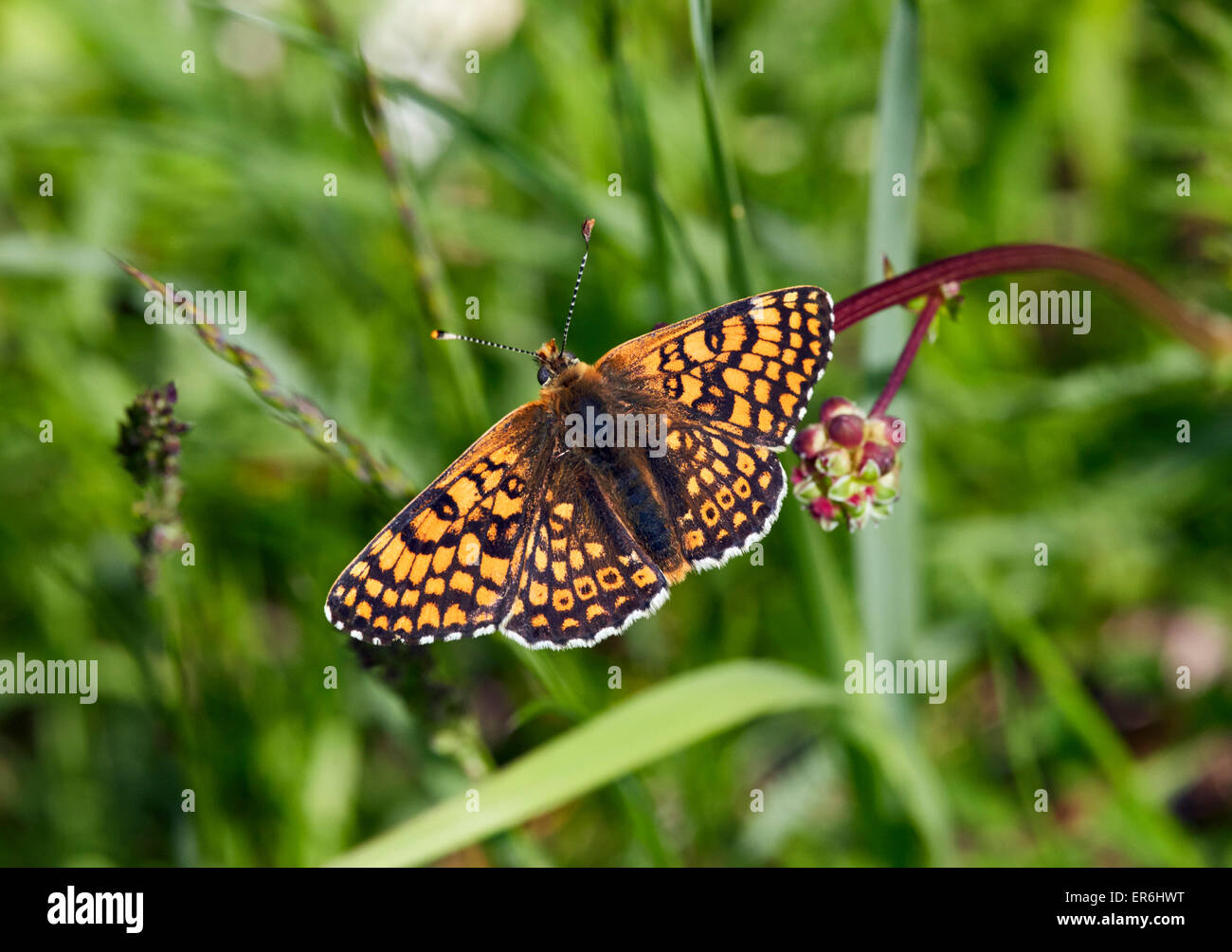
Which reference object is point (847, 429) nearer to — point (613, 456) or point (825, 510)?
point (825, 510)

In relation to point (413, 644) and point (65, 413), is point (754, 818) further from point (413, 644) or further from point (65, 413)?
point (65, 413)

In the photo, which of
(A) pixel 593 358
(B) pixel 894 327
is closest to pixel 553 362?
(B) pixel 894 327

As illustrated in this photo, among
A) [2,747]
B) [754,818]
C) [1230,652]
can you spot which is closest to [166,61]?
[2,747]

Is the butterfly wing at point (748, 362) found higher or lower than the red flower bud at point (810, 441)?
higher

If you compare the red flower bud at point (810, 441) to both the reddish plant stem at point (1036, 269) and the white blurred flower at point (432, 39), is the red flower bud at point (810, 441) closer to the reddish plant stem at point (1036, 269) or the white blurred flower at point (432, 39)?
the reddish plant stem at point (1036, 269)

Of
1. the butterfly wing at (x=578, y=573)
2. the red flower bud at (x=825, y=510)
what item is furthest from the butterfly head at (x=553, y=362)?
the red flower bud at (x=825, y=510)

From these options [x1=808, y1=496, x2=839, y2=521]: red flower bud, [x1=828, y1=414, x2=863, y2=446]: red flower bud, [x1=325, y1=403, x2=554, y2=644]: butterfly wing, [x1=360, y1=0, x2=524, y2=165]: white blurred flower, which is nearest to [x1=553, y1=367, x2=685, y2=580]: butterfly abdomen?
[x1=325, y1=403, x2=554, y2=644]: butterfly wing

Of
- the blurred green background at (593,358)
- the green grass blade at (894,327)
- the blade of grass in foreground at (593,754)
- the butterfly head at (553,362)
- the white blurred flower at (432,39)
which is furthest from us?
the white blurred flower at (432,39)
